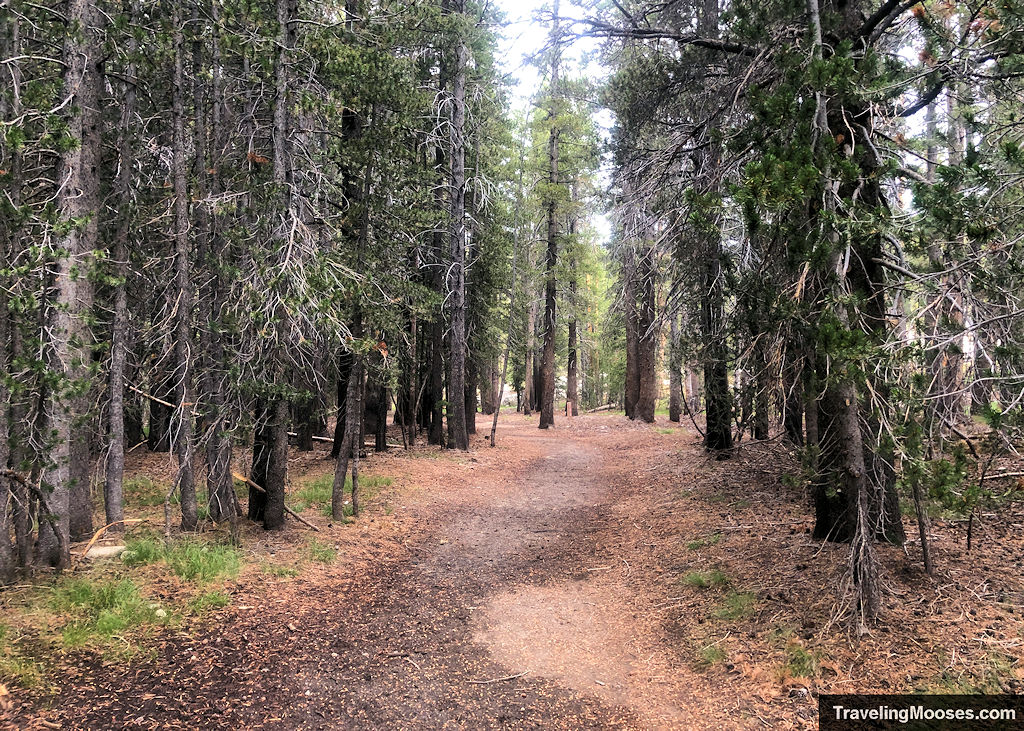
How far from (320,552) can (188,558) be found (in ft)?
5.19

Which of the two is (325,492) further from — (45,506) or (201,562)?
(45,506)

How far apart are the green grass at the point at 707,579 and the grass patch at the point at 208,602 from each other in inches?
196

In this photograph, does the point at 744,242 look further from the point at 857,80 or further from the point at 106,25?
the point at 106,25

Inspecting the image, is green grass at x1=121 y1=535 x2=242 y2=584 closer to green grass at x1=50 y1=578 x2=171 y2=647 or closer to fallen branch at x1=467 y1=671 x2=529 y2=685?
green grass at x1=50 y1=578 x2=171 y2=647

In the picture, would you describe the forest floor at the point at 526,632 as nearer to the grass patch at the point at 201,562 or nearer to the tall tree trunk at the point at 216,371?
the grass patch at the point at 201,562

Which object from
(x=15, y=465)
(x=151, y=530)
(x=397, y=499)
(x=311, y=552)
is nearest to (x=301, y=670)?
(x=311, y=552)

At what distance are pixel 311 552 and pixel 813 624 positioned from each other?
19.1ft

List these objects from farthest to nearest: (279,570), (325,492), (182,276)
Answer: (325,492), (182,276), (279,570)

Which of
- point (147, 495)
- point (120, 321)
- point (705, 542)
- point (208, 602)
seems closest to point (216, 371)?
point (120, 321)

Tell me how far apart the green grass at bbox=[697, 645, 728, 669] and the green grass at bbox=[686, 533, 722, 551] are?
2331mm

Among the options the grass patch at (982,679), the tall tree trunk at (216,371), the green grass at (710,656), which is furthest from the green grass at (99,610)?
the grass patch at (982,679)

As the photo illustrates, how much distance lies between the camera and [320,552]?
284 inches

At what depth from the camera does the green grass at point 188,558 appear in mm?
5926

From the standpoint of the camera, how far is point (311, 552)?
23.6ft
